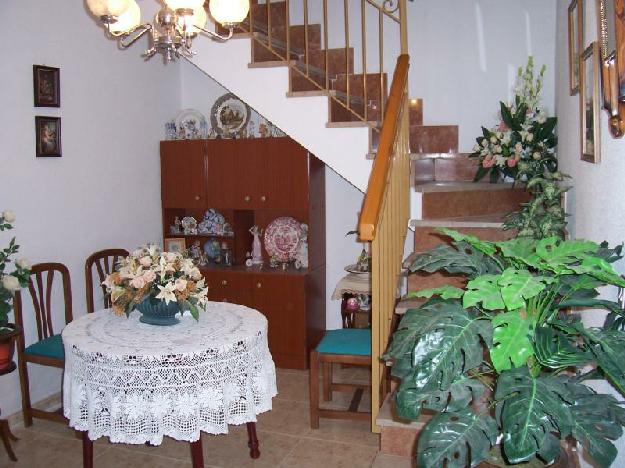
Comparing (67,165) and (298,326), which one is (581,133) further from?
(67,165)

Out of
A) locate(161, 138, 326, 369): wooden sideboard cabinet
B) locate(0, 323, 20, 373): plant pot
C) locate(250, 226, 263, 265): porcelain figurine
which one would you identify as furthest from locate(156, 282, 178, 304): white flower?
locate(250, 226, 263, 265): porcelain figurine

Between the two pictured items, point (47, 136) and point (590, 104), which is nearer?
point (590, 104)

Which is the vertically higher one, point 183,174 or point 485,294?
point 183,174

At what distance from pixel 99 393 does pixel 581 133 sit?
2337 millimetres

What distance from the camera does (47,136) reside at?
3.76m

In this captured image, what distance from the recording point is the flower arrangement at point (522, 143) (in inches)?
142

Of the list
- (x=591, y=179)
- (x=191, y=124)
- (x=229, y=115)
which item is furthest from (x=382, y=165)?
(x=191, y=124)

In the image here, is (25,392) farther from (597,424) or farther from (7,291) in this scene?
(597,424)

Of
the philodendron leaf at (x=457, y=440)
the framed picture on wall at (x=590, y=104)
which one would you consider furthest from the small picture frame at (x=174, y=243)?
the philodendron leaf at (x=457, y=440)

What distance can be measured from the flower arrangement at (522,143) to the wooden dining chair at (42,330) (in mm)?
2740

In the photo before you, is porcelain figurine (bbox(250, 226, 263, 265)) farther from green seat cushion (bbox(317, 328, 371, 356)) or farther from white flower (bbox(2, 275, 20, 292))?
white flower (bbox(2, 275, 20, 292))

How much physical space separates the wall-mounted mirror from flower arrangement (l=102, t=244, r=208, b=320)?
1.89 metres

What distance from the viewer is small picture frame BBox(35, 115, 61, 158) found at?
12.1ft

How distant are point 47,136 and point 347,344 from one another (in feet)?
7.37
